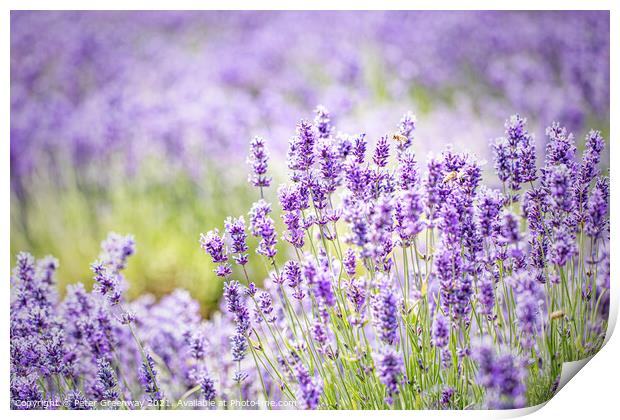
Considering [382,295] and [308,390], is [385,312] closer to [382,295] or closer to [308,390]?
[382,295]

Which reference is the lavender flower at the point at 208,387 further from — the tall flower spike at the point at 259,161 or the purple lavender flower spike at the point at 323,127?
the purple lavender flower spike at the point at 323,127

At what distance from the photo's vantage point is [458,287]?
1.84 metres

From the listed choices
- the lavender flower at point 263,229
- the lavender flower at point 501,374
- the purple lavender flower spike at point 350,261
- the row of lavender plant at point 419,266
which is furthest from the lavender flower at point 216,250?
the lavender flower at point 501,374

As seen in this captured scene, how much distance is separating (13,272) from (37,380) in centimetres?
36

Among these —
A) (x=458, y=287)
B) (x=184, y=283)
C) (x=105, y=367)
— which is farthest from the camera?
(x=184, y=283)

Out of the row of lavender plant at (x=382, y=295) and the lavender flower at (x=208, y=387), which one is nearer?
the row of lavender plant at (x=382, y=295)

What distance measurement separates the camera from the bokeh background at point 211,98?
2270 mm

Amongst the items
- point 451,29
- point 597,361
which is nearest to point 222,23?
point 451,29

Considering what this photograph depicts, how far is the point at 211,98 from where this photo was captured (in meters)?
2.56

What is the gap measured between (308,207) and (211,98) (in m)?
0.79

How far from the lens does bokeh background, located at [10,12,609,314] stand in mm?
2270

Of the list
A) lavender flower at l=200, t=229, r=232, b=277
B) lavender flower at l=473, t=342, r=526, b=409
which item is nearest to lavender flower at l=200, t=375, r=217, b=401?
lavender flower at l=200, t=229, r=232, b=277

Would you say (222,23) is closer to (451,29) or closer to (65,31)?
(65,31)

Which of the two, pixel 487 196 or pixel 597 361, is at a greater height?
pixel 487 196
